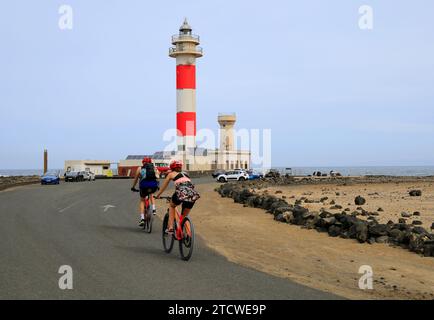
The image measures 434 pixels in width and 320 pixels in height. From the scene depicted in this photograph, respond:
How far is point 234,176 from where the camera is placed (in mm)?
58094

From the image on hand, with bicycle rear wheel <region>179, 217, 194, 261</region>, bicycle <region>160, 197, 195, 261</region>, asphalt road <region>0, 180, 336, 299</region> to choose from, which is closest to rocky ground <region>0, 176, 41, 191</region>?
asphalt road <region>0, 180, 336, 299</region>

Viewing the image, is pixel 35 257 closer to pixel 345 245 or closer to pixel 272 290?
pixel 272 290

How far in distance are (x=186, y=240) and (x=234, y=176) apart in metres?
48.1

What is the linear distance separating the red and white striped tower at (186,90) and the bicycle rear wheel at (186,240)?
55053 mm

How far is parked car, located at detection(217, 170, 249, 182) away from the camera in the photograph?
55.5 meters

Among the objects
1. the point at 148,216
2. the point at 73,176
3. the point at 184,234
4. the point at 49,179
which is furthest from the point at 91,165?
the point at 184,234

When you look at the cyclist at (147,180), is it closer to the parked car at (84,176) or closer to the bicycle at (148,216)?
the bicycle at (148,216)

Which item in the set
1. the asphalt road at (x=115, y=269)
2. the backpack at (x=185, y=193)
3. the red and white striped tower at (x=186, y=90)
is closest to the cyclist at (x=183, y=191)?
the backpack at (x=185, y=193)

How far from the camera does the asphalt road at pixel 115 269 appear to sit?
7.42 meters

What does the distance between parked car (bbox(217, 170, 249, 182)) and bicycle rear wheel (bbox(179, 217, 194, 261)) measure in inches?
1774

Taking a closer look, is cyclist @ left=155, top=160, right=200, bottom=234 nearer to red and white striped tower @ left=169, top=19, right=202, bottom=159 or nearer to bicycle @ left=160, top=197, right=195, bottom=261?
bicycle @ left=160, top=197, right=195, bottom=261

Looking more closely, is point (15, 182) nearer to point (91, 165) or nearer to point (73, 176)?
point (73, 176)

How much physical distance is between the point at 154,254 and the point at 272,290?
12.3 ft

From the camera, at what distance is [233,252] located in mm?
11711
